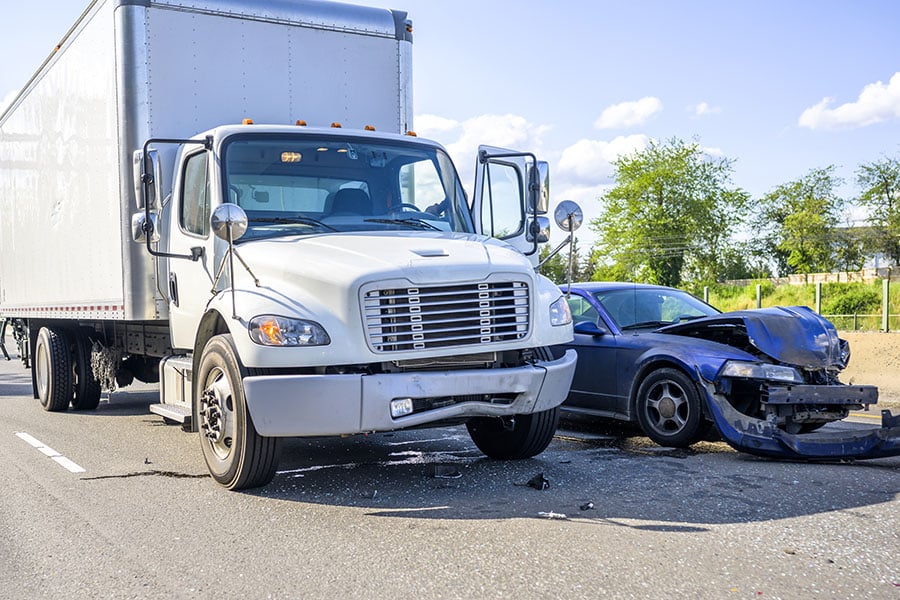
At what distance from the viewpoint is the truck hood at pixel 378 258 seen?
5.94m

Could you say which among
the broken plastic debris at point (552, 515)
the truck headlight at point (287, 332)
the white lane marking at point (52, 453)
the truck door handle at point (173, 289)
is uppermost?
the truck door handle at point (173, 289)

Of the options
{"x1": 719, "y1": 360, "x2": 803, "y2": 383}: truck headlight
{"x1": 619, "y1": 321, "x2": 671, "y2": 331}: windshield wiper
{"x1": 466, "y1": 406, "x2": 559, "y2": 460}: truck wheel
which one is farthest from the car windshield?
{"x1": 466, "y1": 406, "x2": 559, "y2": 460}: truck wheel

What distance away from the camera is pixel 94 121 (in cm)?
896

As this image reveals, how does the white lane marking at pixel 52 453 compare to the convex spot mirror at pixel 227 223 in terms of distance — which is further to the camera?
the white lane marking at pixel 52 453

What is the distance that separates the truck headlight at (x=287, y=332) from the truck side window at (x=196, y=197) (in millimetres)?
1625

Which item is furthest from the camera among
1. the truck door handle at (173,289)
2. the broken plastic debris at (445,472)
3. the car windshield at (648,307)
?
the car windshield at (648,307)

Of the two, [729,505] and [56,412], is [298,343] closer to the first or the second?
[729,505]

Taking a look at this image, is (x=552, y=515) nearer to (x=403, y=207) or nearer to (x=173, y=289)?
(x=403, y=207)

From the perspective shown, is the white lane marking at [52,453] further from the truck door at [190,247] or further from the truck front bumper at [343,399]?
the truck front bumper at [343,399]

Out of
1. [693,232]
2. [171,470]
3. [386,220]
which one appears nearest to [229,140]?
[386,220]

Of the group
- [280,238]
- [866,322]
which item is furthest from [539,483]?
[866,322]

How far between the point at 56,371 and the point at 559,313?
286 inches

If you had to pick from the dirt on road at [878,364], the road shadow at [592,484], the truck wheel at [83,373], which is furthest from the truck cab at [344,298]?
the dirt on road at [878,364]

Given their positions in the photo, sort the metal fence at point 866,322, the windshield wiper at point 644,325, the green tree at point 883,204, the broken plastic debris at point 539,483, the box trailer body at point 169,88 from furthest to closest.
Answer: the green tree at point 883,204 < the metal fence at point 866,322 < the windshield wiper at point 644,325 < the box trailer body at point 169,88 < the broken plastic debris at point 539,483
